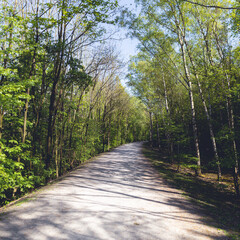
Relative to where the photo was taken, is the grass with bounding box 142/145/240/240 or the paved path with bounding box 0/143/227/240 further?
the grass with bounding box 142/145/240/240

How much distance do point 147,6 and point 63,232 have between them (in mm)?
14598

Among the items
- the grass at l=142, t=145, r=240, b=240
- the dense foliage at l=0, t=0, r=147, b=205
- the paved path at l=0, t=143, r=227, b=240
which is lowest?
the grass at l=142, t=145, r=240, b=240

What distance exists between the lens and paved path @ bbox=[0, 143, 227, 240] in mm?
3453

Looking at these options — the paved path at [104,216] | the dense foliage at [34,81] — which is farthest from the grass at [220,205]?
the dense foliage at [34,81]

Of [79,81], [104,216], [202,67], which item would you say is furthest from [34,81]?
[202,67]

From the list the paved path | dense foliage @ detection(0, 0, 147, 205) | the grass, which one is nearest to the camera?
the paved path

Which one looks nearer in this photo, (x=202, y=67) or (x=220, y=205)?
(x=220, y=205)

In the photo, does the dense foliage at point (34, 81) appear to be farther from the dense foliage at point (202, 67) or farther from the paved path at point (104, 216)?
the dense foliage at point (202, 67)

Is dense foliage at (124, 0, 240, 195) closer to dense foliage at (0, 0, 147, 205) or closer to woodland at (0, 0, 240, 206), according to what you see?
woodland at (0, 0, 240, 206)

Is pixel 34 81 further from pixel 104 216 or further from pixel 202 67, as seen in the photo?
pixel 202 67

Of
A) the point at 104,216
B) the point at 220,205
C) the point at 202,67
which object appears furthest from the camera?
the point at 202,67

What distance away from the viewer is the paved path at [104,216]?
3453mm

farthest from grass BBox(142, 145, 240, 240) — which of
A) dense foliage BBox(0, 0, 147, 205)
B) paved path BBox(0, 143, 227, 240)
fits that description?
dense foliage BBox(0, 0, 147, 205)

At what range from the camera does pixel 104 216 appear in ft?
→ 13.8
